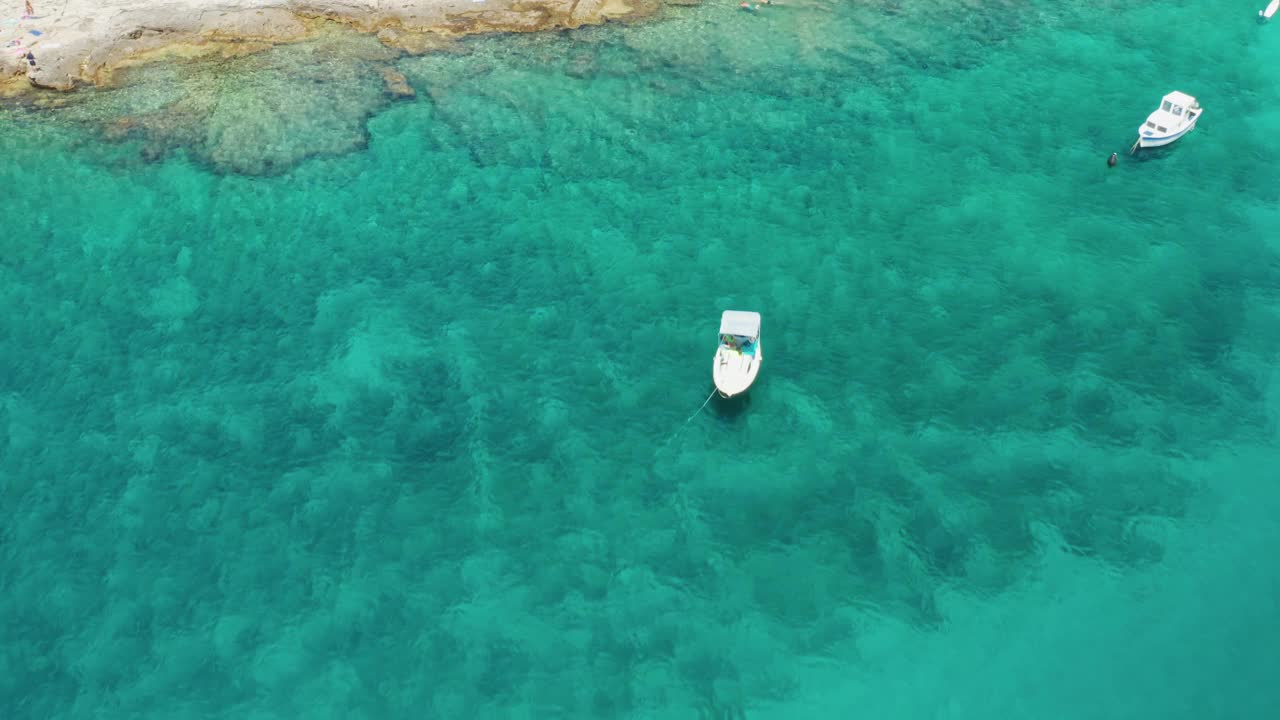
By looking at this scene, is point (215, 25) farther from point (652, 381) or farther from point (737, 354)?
point (737, 354)

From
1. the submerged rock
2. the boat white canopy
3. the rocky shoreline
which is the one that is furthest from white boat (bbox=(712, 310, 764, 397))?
the rocky shoreline

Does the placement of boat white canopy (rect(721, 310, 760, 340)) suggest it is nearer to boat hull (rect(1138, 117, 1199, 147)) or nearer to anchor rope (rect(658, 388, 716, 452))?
anchor rope (rect(658, 388, 716, 452))

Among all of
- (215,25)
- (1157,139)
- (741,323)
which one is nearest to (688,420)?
(741,323)

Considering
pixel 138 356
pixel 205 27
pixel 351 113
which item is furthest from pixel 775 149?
pixel 205 27

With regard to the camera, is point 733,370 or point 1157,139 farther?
point 1157,139

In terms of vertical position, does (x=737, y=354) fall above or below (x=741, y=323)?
below

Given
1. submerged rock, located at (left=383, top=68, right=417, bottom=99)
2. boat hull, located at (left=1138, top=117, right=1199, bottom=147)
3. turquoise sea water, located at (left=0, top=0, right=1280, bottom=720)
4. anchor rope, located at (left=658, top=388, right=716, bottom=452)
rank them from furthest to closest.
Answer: submerged rock, located at (left=383, top=68, right=417, bottom=99) → boat hull, located at (left=1138, top=117, right=1199, bottom=147) → anchor rope, located at (left=658, top=388, right=716, bottom=452) → turquoise sea water, located at (left=0, top=0, right=1280, bottom=720)
